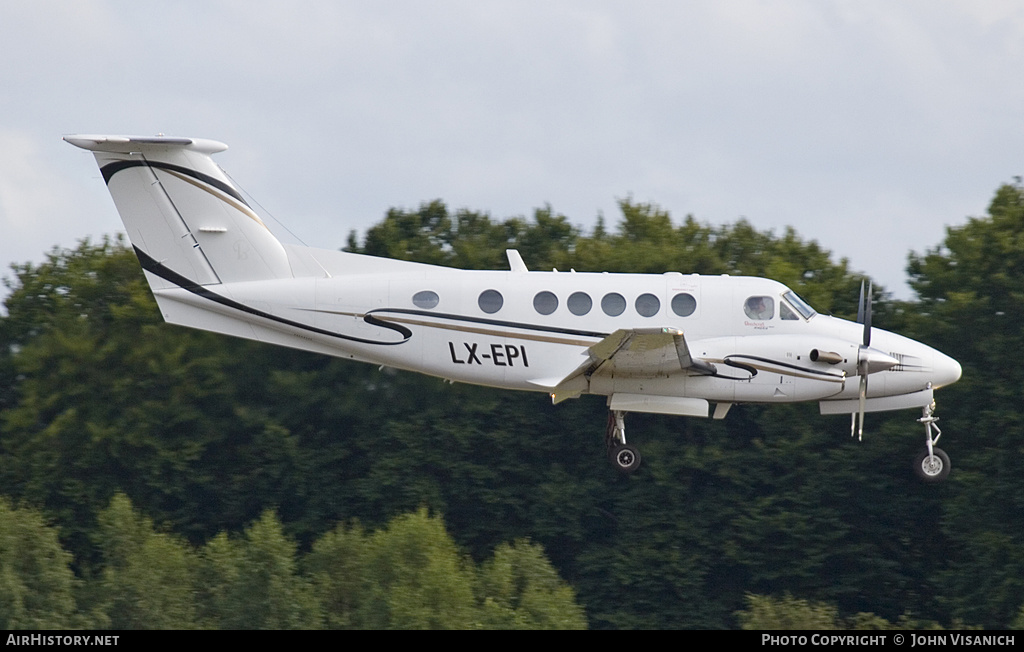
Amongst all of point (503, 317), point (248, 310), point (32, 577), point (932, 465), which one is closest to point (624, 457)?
point (503, 317)

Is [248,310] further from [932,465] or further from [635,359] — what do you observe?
[932,465]

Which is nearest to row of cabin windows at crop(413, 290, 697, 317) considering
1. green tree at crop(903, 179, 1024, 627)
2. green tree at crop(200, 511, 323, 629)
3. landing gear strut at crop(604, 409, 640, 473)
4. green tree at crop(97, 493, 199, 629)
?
landing gear strut at crop(604, 409, 640, 473)

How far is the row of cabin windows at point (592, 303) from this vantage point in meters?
20.8

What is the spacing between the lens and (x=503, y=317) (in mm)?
20922

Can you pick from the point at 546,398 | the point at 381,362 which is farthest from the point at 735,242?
the point at 381,362

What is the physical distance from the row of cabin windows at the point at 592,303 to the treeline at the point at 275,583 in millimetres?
11114

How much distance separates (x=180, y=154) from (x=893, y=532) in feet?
67.1

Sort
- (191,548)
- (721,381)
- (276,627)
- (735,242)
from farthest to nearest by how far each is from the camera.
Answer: (735,242) < (191,548) < (276,627) < (721,381)

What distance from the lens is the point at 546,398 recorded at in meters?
34.2

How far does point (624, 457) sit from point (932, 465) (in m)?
4.84

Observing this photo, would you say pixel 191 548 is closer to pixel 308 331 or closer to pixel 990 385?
pixel 308 331

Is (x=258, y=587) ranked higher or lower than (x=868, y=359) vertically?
lower

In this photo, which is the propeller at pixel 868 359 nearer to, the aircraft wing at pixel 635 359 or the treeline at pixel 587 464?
the aircraft wing at pixel 635 359

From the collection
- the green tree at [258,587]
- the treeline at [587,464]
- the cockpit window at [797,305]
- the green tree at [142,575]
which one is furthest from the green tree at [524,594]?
the cockpit window at [797,305]
